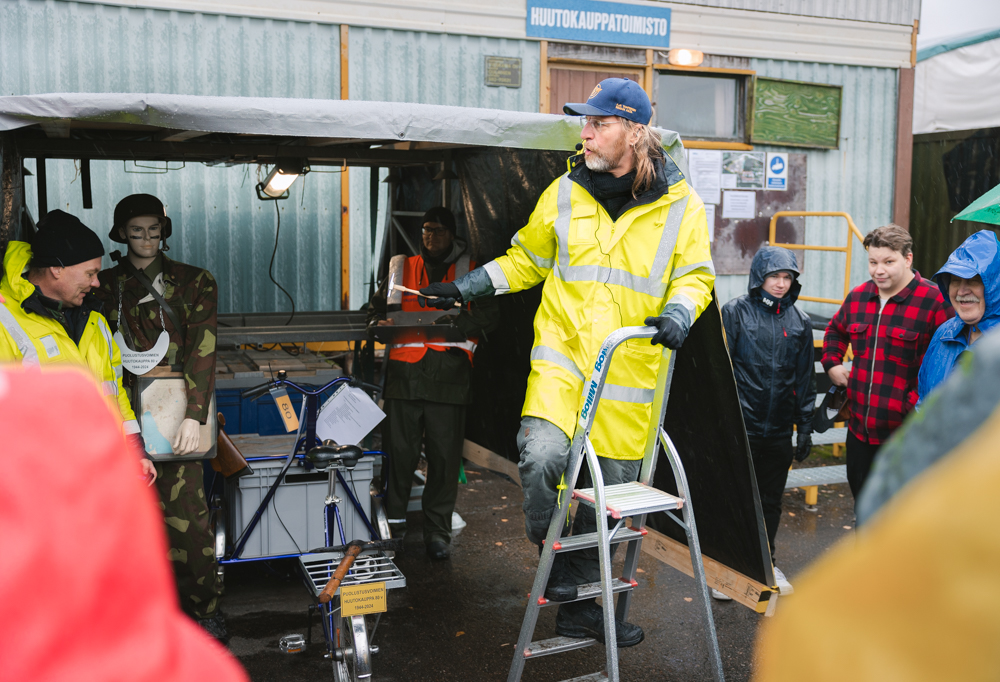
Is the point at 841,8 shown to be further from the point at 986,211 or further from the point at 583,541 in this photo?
the point at 583,541

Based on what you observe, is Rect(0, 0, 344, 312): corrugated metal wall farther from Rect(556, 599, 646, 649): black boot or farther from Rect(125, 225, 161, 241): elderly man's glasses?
Rect(556, 599, 646, 649): black boot

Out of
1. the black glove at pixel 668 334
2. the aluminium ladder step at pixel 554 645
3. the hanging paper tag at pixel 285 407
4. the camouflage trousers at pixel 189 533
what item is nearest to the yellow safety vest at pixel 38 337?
the camouflage trousers at pixel 189 533

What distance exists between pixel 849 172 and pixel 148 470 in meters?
8.26

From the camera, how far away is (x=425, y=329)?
5.09 m

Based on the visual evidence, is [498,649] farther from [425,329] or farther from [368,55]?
[368,55]

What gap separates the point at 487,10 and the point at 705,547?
223 inches

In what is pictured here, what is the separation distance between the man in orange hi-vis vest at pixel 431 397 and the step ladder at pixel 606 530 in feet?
5.75

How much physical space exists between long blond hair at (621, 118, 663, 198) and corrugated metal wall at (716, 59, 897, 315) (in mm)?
5853

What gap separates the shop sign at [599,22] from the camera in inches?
317

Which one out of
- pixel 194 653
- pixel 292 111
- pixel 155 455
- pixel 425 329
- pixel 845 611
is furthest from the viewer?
pixel 425 329

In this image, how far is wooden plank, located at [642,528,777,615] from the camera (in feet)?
11.9

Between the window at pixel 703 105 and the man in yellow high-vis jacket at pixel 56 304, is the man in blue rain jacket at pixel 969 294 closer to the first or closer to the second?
the man in yellow high-vis jacket at pixel 56 304

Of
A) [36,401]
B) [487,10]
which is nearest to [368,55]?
[487,10]

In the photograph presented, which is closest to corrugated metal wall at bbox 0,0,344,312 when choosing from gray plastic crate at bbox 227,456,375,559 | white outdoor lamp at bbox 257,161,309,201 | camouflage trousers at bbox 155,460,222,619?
white outdoor lamp at bbox 257,161,309,201
